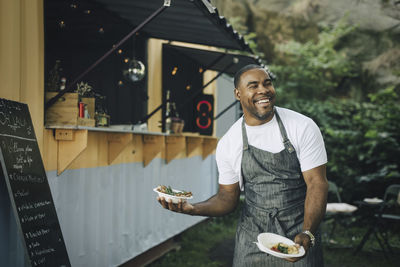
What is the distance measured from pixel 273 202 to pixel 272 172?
196 millimetres

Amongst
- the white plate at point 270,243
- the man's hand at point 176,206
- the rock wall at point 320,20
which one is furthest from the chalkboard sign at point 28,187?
the rock wall at point 320,20

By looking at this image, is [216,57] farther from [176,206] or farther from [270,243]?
[270,243]

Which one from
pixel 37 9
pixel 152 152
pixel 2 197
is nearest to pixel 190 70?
pixel 152 152

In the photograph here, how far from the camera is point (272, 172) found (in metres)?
2.97

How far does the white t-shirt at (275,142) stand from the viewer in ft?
9.23

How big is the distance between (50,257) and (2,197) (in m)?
0.56

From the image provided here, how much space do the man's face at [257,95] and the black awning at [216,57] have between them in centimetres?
425

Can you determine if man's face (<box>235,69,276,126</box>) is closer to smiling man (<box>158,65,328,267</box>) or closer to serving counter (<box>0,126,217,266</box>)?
smiling man (<box>158,65,328,267</box>)

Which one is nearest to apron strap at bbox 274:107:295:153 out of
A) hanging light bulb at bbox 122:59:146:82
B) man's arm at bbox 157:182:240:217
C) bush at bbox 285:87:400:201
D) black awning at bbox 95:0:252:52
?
man's arm at bbox 157:182:240:217

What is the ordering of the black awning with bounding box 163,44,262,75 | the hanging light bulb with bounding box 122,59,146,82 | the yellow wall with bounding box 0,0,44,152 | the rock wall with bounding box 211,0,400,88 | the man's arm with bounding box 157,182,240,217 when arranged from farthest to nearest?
the rock wall with bounding box 211,0,400,88
the black awning with bounding box 163,44,262,75
the hanging light bulb with bounding box 122,59,146,82
the yellow wall with bounding box 0,0,44,152
the man's arm with bounding box 157,182,240,217

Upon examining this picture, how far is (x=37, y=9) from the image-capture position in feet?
12.2

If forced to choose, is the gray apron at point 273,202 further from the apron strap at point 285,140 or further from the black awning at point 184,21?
the black awning at point 184,21

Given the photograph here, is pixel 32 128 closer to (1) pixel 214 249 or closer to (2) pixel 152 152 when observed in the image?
(2) pixel 152 152

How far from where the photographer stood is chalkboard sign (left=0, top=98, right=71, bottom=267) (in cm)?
290
